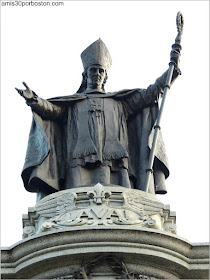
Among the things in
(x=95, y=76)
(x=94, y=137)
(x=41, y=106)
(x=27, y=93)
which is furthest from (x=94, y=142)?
(x=95, y=76)

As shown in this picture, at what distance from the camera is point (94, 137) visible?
21203 millimetres

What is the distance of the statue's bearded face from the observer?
73.6 ft

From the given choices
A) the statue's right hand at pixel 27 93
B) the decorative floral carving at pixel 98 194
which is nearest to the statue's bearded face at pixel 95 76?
the statue's right hand at pixel 27 93

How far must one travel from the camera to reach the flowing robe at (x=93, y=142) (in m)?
20.9

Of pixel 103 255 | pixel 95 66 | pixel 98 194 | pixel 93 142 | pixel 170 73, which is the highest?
pixel 95 66

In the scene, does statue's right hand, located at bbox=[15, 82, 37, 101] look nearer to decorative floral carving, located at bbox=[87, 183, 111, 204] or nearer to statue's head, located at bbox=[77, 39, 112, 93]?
statue's head, located at bbox=[77, 39, 112, 93]

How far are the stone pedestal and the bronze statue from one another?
2.03 meters

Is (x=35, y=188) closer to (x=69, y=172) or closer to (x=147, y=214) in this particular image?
(x=69, y=172)

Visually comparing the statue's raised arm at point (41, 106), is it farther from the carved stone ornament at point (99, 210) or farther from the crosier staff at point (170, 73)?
the carved stone ornament at point (99, 210)

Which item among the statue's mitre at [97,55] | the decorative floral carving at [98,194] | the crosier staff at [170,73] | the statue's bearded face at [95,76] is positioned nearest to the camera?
the decorative floral carving at [98,194]

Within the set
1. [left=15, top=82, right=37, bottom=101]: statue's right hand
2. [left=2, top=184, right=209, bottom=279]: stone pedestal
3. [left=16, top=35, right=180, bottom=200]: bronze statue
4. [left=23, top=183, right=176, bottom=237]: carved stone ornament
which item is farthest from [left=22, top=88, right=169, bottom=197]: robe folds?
[left=2, top=184, right=209, bottom=279]: stone pedestal

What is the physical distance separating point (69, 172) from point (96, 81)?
2.44m

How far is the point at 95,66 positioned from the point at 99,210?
4.51m

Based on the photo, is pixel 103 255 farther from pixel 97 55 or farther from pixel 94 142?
pixel 97 55
